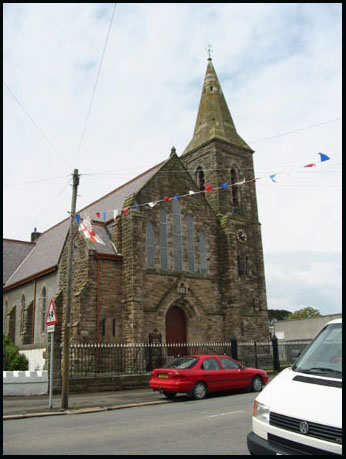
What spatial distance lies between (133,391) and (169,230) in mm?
10431

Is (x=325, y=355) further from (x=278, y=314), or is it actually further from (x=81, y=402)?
(x=278, y=314)

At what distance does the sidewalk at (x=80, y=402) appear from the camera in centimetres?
1210

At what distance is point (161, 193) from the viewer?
2562 centimetres

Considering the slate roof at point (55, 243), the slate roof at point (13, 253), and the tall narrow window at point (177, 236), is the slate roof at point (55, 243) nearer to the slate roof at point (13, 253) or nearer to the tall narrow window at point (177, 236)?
the slate roof at point (13, 253)

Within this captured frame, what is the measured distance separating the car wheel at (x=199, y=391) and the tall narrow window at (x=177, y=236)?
11.3m

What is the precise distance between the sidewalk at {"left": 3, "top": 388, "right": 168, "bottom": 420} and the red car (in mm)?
669

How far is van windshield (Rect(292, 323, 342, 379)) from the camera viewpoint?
5.26 meters

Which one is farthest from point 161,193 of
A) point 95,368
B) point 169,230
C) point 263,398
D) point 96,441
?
point 263,398

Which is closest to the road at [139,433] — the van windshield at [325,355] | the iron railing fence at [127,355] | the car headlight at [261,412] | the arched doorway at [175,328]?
the car headlight at [261,412]

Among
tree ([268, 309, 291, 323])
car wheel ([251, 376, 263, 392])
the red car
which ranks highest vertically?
the red car

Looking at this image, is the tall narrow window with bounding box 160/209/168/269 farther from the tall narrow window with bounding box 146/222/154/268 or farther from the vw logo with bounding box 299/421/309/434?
the vw logo with bounding box 299/421/309/434

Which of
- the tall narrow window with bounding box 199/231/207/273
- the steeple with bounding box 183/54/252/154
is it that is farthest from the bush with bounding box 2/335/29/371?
the steeple with bounding box 183/54/252/154

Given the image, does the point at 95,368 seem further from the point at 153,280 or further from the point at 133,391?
the point at 153,280

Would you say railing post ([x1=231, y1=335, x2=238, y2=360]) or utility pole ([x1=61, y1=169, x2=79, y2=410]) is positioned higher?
utility pole ([x1=61, y1=169, x2=79, y2=410])
